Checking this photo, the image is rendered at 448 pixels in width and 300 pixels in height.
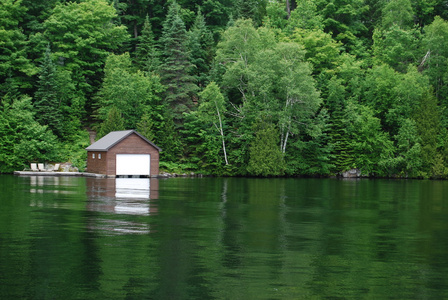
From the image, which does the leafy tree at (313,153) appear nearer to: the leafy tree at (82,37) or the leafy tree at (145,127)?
the leafy tree at (145,127)

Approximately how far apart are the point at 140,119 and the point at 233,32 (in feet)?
50.3

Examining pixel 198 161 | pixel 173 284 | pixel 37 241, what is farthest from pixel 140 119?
pixel 173 284

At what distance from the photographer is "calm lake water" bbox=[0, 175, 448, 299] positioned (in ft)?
30.6

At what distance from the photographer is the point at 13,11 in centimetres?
6284

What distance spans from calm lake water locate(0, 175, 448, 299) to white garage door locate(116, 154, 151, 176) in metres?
28.2

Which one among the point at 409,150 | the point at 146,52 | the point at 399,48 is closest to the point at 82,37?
the point at 146,52

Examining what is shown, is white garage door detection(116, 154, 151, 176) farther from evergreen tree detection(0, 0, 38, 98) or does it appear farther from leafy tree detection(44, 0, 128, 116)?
evergreen tree detection(0, 0, 38, 98)

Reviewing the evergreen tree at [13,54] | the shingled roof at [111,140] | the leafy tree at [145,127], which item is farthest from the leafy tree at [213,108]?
the evergreen tree at [13,54]

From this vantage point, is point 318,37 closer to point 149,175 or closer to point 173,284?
point 149,175

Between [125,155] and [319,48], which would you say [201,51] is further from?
[125,155]

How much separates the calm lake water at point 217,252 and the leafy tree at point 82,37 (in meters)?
45.9

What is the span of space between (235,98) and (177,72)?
8.22 metres

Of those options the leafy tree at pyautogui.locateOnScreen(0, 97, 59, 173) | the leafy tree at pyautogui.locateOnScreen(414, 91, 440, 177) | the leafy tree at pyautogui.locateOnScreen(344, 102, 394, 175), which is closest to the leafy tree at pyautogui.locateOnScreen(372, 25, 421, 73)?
the leafy tree at pyautogui.locateOnScreen(414, 91, 440, 177)

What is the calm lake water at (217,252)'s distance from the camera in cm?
932
